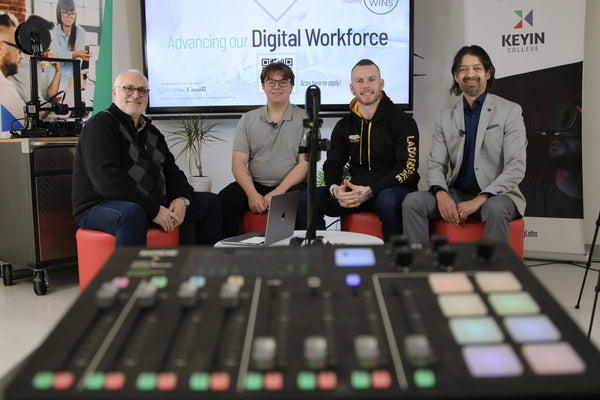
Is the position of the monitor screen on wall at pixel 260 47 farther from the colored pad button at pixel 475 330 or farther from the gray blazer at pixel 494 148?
the colored pad button at pixel 475 330

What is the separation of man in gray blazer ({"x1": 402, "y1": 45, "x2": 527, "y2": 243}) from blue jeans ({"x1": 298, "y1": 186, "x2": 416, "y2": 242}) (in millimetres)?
76

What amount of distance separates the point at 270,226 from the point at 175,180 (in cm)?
133

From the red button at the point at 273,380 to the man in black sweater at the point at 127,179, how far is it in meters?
2.28

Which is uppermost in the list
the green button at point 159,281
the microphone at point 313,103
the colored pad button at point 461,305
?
the microphone at point 313,103

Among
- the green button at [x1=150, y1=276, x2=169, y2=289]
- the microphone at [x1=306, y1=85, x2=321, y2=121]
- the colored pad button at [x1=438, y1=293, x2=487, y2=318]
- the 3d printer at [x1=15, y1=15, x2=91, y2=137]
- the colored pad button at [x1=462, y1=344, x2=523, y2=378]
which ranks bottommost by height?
the colored pad button at [x1=462, y1=344, x2=523, y2=378]

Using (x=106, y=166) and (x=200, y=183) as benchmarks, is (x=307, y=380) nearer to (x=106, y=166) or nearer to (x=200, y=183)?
(x=106, y=166)

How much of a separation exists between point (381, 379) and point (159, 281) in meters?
0.32

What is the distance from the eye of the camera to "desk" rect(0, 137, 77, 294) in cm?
318

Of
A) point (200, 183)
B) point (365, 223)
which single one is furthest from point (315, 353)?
point (200, 183)

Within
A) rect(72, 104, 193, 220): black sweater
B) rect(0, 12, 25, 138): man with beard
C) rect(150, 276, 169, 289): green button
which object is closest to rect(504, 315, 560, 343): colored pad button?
rect(150, 276, 169, 289): green button

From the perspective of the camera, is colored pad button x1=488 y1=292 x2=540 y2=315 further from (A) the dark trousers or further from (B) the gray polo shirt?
(B) the gray polo shirt

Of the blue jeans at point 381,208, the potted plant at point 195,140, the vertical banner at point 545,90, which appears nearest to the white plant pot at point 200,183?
the potted plant at point 195,140

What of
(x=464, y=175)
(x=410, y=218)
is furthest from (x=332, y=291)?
(x=464, y=175)

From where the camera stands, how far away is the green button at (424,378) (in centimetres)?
53
